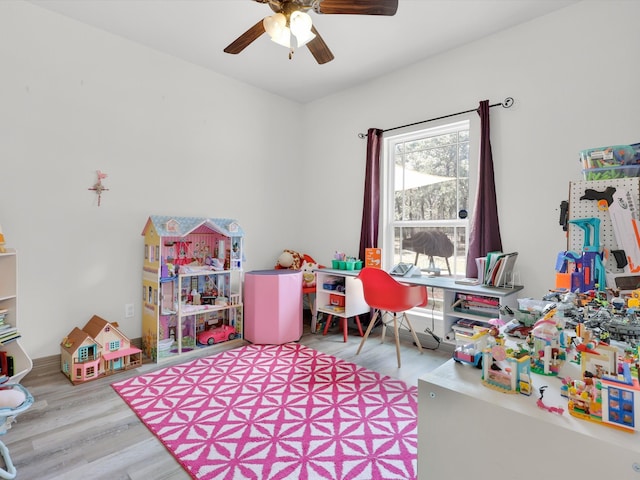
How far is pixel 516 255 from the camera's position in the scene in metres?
2.79

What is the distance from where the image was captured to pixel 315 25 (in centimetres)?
280

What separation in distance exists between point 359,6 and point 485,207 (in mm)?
1923

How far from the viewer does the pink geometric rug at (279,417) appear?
5.50 ft

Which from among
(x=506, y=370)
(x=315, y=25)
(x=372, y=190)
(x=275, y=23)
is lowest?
(x=506, y=370)

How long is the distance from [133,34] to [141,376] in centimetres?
291

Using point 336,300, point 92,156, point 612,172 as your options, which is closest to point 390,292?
point 336,300

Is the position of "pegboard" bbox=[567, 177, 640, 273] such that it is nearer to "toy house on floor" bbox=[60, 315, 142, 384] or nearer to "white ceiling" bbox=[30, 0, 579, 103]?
"white ceiling" bbox=[30, 0, 579, 103]

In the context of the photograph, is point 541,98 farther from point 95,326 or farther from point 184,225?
point 95,326

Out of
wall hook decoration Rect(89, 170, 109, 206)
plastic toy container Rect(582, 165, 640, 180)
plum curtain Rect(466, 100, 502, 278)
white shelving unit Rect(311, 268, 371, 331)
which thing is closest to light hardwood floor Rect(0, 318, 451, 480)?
white shelving unit Rect(311, 268, 371, 331)

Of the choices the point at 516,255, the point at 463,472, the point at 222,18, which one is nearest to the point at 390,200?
the point at 516,255

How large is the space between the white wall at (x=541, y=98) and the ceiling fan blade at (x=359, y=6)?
159 cm

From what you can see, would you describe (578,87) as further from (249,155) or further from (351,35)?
(249,155)

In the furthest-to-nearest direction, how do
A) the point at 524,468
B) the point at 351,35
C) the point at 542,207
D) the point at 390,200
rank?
the point at 390,200, the point at 351,35, the point at 542,207, the point at 524,468

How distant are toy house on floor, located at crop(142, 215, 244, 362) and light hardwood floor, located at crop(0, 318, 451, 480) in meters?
0.37
